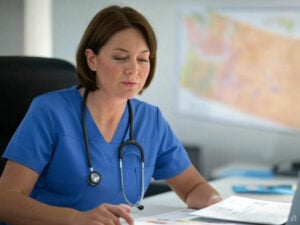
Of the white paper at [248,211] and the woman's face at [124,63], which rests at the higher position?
the woman's face at [124,63]

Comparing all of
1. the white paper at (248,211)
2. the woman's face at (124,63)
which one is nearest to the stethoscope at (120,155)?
the woman's face at (124,63)

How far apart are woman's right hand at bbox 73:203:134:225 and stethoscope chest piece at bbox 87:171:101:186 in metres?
0.27

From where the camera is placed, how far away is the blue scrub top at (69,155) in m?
1.65

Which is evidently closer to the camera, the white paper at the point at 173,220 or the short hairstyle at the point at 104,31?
the white paper at the point at 173,220

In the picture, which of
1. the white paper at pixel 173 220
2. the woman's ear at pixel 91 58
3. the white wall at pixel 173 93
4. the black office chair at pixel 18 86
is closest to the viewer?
the white paper at pixel 173 220

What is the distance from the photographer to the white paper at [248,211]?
153cm

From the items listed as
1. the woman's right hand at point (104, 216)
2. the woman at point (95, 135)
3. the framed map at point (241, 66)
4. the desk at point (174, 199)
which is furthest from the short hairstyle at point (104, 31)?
the framed map at point (241, 66)

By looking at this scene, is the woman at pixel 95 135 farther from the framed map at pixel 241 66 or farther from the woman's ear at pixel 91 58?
the framed map at pixel 241 66

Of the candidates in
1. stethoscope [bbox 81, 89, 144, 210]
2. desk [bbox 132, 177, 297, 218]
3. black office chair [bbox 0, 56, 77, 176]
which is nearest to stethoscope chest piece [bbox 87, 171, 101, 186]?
stethoscope [bbox 81, 89, 144, 210]

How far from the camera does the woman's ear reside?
1.75 m

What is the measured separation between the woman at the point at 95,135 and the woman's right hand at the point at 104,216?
8.7 inches

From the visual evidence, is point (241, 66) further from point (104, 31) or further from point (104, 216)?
point (104, 216)

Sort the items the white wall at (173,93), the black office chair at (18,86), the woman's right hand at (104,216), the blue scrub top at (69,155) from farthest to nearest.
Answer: the white wall at (173,93), the black office chair at (18,86), the blue scrub top at (69,155), the woman's right hand at (104,216)

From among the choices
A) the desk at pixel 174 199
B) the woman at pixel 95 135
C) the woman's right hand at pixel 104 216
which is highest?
the woman at pixel 95 135
